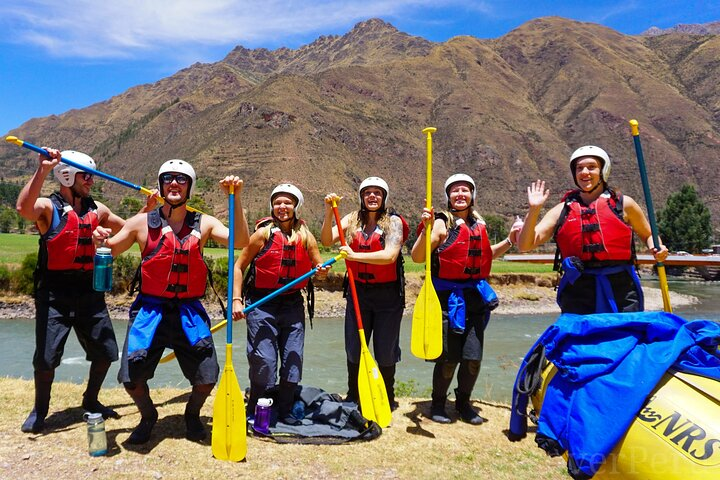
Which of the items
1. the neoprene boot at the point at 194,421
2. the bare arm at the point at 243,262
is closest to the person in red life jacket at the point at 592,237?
the bare arm at the point at 243,262

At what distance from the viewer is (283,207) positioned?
4969 millimetres

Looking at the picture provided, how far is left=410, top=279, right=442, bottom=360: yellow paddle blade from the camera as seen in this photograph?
15.9 ft

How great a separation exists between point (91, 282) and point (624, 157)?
404ft

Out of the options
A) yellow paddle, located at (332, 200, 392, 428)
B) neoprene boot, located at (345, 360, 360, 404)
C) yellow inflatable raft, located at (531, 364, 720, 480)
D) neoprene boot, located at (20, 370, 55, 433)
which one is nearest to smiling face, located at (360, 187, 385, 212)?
yellow paddle, located at (332, 200, 392, 428)

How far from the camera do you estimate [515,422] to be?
3.54 meters

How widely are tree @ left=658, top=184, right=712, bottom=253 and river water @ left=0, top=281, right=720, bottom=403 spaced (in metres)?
43.8

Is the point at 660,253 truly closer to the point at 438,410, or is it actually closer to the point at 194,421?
the point at 438,410

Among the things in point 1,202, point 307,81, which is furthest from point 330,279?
point 307,81

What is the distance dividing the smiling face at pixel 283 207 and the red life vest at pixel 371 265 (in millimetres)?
704

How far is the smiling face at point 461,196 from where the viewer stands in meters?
5.18

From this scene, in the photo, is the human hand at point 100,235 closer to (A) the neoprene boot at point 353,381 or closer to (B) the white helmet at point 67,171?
(B) the white helmet at point 67,171

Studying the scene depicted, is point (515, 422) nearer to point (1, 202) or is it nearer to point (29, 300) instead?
point (29, 300)

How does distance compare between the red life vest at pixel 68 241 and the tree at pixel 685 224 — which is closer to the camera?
the red life vest at pixel 68 241

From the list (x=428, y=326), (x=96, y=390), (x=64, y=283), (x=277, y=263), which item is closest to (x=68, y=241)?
(x=64, y=283)
